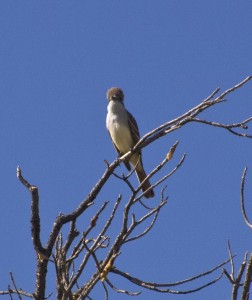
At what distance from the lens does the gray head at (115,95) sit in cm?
1101

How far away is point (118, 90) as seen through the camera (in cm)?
1111

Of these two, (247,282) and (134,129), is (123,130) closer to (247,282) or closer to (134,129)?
(134,129)

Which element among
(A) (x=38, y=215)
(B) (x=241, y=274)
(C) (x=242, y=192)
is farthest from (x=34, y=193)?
(B) (x=241, y=274)

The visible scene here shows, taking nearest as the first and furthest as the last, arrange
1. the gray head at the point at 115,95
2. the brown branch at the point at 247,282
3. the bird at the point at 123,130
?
1. the brown branch at the point at 247,282
2. the bird at the point at 123,130
3. the gray head at the point at 115,95

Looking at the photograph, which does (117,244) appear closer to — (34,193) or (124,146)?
(34,193)

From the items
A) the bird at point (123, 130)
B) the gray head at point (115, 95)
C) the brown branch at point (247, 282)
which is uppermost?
the gray head at point (115, 95)

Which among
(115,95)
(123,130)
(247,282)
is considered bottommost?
(247,282)

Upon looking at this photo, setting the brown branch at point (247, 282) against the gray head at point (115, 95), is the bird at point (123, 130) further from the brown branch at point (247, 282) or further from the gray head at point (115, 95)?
the brown branch at point (247, 282)

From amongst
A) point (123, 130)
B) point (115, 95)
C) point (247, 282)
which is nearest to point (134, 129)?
point (123, 130)

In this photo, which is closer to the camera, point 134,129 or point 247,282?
point 247,282

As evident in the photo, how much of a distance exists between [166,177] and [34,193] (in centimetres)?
89

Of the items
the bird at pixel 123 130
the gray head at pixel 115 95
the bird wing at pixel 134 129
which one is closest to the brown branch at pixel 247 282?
the bird at pixel 123 130

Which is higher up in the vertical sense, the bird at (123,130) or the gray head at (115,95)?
the gray head at (115,95)

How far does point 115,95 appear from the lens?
11.0 meters
